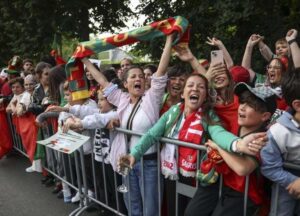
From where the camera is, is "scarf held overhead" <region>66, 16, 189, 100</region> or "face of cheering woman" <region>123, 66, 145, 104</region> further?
"face of cheering woman" <region>123, 66, 145, 104</region>

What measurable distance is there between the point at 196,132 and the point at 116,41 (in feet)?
4.59

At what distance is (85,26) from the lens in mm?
13797

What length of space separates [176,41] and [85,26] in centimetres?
1117

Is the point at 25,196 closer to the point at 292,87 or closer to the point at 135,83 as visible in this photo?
the point at 135,83

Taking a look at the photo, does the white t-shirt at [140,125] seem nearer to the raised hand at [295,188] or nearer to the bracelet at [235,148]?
the bracelet at [235,148]

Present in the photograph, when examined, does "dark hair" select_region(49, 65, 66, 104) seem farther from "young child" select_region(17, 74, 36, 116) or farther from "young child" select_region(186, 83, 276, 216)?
"young child" select_region(186, 83, 276, 216)

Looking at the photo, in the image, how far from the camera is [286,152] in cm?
224

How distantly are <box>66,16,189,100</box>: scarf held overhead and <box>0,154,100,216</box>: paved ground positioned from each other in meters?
1.62

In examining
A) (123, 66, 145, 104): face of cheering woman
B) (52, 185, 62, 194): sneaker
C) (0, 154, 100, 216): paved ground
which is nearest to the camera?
(123, 66, 145, 104): face of cheering woman

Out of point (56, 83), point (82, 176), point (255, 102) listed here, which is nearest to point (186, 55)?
point (255, 102)

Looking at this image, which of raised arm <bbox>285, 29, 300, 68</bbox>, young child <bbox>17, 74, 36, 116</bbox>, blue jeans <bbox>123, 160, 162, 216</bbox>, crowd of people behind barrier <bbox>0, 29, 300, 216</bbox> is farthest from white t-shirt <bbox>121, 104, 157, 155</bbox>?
young child <bbox>17, 74, 36, 116</bbox>

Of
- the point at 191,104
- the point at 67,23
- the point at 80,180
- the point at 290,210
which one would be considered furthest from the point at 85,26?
the point at 290,210

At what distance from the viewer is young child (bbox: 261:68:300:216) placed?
2199mm

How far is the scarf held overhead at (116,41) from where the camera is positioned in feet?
10.7
